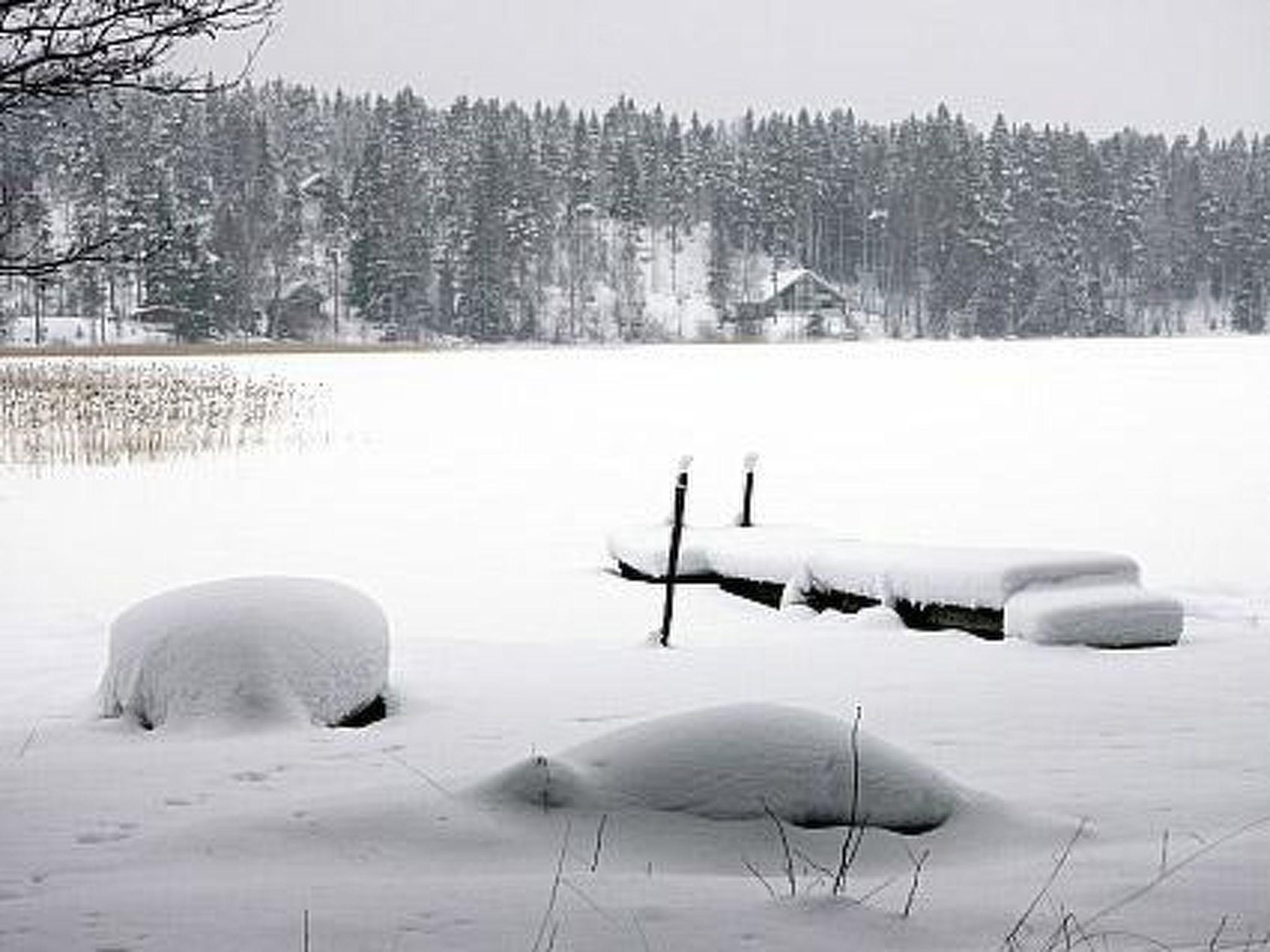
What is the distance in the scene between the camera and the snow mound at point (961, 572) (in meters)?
8.83

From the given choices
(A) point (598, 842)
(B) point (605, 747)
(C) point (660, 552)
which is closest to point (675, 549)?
(C) point (660, 552)

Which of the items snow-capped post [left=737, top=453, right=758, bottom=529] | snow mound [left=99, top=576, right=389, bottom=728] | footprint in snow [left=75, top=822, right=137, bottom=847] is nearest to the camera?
footprint in snow [left=75, top=822, right=137, bottom=847]

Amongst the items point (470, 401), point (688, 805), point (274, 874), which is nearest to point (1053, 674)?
point (688, 805)

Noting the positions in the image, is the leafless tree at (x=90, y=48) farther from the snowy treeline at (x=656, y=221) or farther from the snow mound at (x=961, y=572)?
the snowy treeline at (x=656, y=221)

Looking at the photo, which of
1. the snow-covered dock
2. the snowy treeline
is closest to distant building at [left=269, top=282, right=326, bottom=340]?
the snowy treeline

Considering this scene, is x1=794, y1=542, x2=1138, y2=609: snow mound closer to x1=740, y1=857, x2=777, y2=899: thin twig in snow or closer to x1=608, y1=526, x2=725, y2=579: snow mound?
x1=608, y1=526, x2=725, y2=579: snow mound

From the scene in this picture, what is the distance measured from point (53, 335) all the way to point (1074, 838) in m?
87.5

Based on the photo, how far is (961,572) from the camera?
29.6ft

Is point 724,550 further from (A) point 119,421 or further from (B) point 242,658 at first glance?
(A) point 119,421

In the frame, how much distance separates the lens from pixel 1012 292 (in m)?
110

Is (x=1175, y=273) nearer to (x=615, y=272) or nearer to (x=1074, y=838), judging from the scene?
(x=615, y=272)

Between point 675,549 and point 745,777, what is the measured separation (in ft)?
19.8

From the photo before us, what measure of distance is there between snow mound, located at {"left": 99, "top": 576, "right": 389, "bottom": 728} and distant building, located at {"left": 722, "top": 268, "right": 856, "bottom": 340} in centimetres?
9464

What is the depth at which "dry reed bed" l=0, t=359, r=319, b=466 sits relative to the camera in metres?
20.2
